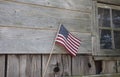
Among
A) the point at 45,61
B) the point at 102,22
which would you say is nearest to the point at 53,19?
the point at 45,61

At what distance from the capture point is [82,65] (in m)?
2.00

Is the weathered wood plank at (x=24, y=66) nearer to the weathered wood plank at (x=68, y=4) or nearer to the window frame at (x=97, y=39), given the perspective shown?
the weathered wood plank at (x=68, y=4)

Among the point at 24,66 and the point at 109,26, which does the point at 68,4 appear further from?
the point at 24,66

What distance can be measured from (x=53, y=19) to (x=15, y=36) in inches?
16.6

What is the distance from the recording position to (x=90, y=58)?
2.06m

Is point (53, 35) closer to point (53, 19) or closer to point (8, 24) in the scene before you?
point (53, 19)

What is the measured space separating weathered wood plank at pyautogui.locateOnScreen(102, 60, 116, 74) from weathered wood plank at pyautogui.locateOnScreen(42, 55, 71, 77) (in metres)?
0.46

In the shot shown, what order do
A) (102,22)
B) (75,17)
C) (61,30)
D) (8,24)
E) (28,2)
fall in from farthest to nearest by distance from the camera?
(102,22) → (75,17) → (61,30) → (28,2) → (8,24)

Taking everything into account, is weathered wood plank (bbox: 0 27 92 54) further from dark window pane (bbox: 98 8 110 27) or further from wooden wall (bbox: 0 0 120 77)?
dark window pane (bbox: 98 8 110 27)

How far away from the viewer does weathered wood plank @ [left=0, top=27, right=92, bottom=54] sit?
158 centimetres

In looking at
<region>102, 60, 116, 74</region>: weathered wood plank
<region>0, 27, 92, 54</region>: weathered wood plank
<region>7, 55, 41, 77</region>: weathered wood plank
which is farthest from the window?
<region>7, 55, 41, 77</region>: weathered wood plank

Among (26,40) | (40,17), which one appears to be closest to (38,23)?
(40,17)

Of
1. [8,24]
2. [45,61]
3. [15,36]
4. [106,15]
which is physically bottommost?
[45,61]

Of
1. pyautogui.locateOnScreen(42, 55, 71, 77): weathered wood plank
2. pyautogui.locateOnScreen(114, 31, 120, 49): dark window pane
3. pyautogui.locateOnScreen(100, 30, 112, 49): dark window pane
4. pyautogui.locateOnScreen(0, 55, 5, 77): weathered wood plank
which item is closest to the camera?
pyautogui.locateOnScreen(0, 55, 5, 77): weathered wood plank
